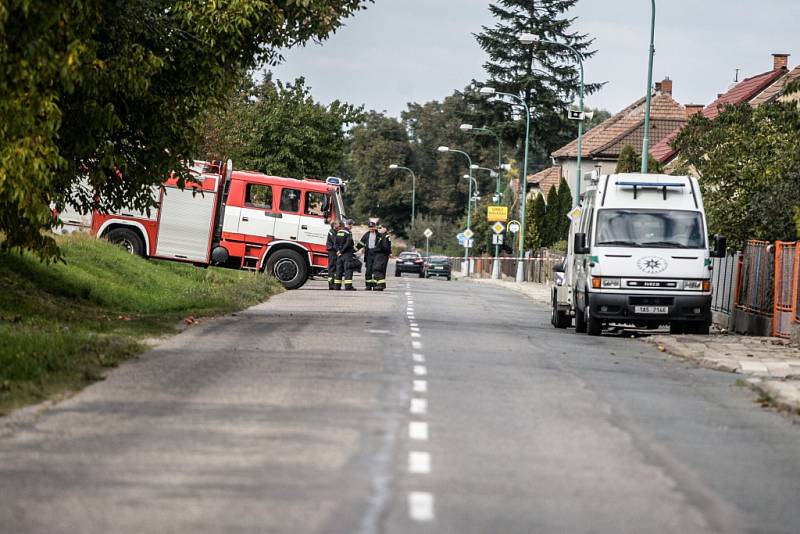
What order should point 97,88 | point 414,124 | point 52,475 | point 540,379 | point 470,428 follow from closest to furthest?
point 52,475 → point 470,428 → point 540,379 → point 97,88 → point 414,124

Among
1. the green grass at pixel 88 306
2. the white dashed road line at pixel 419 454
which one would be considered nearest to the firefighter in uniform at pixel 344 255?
the green grass at pixel 88 306

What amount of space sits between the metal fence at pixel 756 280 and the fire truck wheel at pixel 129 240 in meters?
14.7

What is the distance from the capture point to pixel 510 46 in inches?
3226

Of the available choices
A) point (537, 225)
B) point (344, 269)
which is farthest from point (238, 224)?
point (537, 225)

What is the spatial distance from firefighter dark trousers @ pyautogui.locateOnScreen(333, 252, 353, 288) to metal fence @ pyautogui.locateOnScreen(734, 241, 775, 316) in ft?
35.7

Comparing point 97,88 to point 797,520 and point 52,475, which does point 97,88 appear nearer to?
point 52,475

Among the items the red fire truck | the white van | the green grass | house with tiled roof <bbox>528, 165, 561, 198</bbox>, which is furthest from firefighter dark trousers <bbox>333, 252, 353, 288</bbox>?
house with tiled roof <bbox>528, 165, 561, 198</bbox>

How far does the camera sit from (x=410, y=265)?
74.6m

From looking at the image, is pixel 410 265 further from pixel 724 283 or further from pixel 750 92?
pixel 724 283

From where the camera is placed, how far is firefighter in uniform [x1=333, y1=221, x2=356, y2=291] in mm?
35062

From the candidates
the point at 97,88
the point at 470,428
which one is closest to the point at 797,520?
the point at 470,428

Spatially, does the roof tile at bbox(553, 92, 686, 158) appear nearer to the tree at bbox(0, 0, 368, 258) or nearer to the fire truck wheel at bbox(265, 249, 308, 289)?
the fire truck wheel at bbox(265, 249, 308, 289)

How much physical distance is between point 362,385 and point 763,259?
49.2 feet

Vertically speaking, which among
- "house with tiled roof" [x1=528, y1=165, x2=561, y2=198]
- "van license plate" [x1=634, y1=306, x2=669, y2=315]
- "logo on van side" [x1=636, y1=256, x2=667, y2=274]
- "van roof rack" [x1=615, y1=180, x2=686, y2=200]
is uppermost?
"house with tiled roof" [x1=528, y1=165, x2=561, y2=198]
